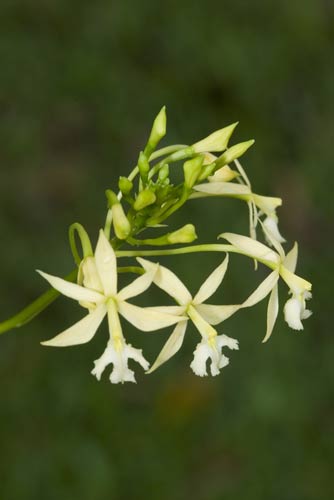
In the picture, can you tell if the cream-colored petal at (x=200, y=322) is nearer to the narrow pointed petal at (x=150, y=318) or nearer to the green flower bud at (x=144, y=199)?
the narrow pointed petal at (x=150, y=318)

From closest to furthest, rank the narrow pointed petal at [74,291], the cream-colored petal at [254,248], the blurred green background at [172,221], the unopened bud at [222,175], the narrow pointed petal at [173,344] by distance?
the narrow pointed petal at [74,291]
the narrow pointed petal at [173,344]
the cream-colored petal at [254,248]
the unopened bud at [222,175]
the blurred green background at [172,221]

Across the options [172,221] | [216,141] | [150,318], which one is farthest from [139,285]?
[172,221]

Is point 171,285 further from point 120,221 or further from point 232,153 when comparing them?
point 232,153

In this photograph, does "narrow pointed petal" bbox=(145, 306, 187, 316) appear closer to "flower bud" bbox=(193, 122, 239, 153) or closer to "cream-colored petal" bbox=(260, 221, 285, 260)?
"cream-colored petal" bbox=(260, 221, 285, 260)

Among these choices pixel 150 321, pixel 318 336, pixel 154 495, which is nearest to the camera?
pixel 150 321

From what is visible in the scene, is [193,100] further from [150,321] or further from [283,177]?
[150,321]

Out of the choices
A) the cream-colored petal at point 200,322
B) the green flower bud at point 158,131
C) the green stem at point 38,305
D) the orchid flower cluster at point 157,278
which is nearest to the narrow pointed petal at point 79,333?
the orchid flower cluster at point 157,278

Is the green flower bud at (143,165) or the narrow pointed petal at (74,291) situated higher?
the green flower bud at (143,165)

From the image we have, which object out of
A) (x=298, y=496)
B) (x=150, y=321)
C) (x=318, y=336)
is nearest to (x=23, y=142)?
(x=318, y=336)
